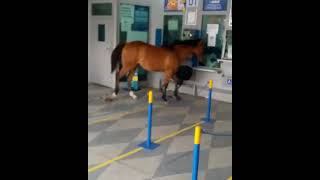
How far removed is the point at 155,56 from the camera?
21.3 feet

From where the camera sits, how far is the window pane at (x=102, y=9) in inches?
283

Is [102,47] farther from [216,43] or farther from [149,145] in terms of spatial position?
[149,145]

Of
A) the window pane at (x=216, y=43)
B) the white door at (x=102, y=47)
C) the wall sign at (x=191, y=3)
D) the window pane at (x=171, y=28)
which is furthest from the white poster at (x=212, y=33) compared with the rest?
the white door at (x=102, y=47)

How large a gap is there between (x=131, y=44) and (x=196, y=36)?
5.18 ft

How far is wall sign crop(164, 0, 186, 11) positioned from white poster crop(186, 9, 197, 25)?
0.19 meters

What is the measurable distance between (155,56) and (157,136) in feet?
8.02

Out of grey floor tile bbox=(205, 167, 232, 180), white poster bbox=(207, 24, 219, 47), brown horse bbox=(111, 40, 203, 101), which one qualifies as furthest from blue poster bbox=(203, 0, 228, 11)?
grey floor tile bbox=(205, 167, 232, 180)

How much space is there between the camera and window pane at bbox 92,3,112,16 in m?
7.19

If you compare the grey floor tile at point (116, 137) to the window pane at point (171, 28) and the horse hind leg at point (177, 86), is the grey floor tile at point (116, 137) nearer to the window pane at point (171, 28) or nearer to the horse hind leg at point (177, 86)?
the horse hind leg at point (177, 86)

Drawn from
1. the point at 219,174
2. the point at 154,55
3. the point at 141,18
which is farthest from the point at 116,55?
the point at 219,174

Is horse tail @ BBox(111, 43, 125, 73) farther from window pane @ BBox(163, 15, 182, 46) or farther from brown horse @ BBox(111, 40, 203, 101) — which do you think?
window pane @ BBox(163, 15, 182, 46)
